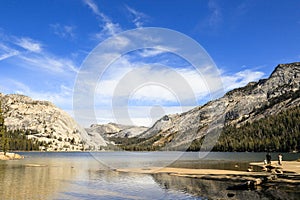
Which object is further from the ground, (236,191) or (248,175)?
(248,175)

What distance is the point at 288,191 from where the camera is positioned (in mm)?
34906

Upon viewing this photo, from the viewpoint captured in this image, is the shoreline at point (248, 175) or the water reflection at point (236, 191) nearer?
the water reflection at point (236, 191)

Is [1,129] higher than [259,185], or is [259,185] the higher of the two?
[1,129]

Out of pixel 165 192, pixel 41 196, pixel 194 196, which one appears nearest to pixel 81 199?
pixel 41 196

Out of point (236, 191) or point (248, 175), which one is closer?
point (236, 191)

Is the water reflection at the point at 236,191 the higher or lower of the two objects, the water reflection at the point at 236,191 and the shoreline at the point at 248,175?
the lower

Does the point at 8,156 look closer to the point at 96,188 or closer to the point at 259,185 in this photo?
the point at 96,188

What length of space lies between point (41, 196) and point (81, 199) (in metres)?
5.56

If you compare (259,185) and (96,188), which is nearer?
(259,185)

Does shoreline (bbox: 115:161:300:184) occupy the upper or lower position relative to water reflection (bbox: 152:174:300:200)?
upper

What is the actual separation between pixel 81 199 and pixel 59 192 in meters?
6.63

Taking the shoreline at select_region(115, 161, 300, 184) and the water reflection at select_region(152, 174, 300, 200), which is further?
the shoreline at select_region(115, 161, 300, 184)

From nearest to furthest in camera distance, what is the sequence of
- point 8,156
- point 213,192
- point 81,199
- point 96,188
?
point 81,199 < point 213,192 < point 96,188 < point 8,156

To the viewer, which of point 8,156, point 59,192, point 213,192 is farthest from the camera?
point 8,156
